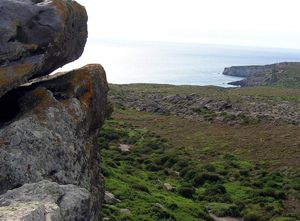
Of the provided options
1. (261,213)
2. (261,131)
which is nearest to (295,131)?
(261,131)

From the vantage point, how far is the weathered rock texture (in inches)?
514

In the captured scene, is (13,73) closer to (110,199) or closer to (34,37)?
(34,37)

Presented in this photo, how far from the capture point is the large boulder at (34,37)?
1480 cm

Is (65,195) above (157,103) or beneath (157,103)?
above

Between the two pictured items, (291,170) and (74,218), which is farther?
(291,170)

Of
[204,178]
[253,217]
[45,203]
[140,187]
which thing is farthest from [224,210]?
[45,203]

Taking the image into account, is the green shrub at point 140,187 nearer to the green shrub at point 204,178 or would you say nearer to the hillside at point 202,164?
the hillside at point 202,164

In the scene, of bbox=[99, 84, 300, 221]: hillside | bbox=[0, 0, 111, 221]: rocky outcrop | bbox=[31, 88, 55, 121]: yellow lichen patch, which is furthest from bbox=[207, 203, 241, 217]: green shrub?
bbox=[31, 88, 55, 121]: yellow lichen patch

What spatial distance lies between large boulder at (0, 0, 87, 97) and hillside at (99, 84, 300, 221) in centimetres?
891

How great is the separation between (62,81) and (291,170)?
91.3 ft

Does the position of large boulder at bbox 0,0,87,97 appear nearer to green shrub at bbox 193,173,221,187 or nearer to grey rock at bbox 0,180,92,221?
grey rock at bbox 0,180,92,221

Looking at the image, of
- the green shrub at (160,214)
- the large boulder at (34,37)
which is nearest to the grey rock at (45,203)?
the large boulder at (34,37)

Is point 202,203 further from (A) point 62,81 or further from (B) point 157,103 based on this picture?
(B) point 157,103

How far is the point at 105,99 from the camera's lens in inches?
765
